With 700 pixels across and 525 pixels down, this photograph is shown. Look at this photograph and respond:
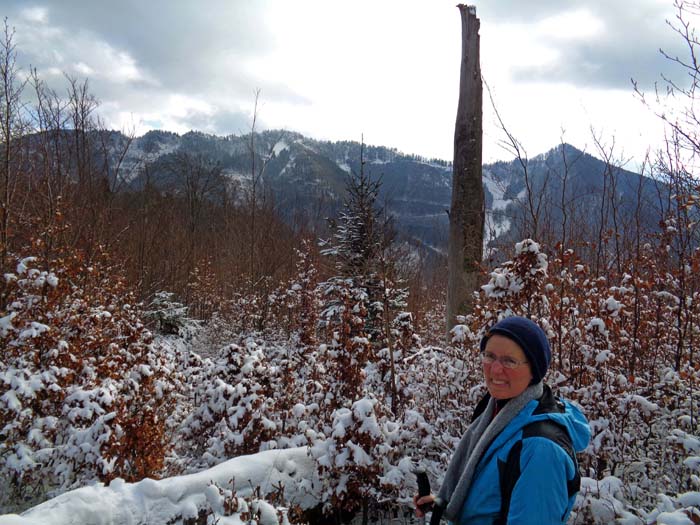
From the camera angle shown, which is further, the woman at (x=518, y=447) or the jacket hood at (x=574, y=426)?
the jacket hood at (x=574, y=426)

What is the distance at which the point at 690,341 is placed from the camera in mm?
5457

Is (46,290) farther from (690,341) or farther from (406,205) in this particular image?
(406,205)

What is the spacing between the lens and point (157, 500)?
309 centimetres

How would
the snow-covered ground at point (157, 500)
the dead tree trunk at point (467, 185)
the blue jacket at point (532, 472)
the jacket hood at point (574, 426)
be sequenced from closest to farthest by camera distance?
1. the blue jacket at point (532, 472)
2. the jacket hood at point (574, 426)
3. the snow-covered ground at point (157, 500)
4. the dead tree trunk at point (467, 185)

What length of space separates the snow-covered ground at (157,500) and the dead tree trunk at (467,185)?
13.9 ft

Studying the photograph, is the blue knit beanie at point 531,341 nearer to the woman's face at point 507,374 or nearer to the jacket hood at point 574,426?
the woman's face at point 507,374

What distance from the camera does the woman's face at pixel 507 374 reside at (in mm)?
1675

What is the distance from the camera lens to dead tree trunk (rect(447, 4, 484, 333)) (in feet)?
22.2

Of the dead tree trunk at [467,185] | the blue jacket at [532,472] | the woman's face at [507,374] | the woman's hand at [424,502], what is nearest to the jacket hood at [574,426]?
the blue jacket at [532,472]

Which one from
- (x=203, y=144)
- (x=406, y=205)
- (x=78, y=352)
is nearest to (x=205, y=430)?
(x=78, y=352)

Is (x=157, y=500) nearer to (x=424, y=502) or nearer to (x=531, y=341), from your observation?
(x=424, y=502)

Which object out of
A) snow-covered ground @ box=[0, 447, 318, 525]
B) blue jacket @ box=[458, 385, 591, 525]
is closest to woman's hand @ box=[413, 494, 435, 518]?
blue jacket @ box=[458, 385, 591, 525]

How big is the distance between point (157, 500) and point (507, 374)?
2779 mm

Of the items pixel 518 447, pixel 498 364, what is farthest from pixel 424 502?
pixel 498 364
